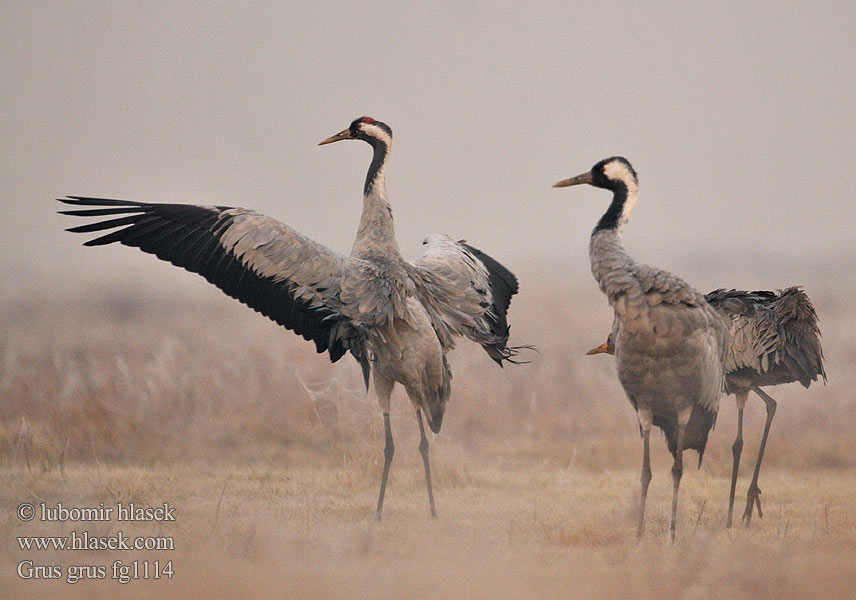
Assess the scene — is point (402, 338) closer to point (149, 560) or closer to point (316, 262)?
point (316, 262)

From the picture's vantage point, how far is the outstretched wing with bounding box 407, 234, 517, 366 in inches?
277

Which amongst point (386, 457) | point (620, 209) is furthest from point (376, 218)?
point (620, 209)

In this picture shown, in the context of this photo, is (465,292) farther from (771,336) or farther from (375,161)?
(771,336)

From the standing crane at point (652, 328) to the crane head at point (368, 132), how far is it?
1.60 metres

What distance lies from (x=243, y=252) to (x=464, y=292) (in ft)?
5.40

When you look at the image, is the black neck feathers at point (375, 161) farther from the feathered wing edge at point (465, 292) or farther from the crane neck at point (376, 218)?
the feathered wing edge at point (465, 292)

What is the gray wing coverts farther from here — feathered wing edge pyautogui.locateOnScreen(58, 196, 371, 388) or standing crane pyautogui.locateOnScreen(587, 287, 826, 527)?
feathered wing edge pyautogui.locateOnScreen(58, 196, 371, 388)

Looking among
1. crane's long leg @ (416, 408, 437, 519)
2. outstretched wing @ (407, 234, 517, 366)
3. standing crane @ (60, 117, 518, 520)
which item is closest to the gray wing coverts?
outstretched wing @ (407, 234, 517, 366)

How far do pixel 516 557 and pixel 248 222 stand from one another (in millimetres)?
2664

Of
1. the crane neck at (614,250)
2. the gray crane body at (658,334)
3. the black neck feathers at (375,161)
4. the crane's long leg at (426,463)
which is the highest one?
the black neck feathers at (375,161)

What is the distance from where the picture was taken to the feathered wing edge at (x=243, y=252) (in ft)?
21.4

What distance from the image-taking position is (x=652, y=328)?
5812 mm

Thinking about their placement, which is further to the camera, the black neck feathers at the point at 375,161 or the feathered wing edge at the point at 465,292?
the black neck feathers at the point at 375,161

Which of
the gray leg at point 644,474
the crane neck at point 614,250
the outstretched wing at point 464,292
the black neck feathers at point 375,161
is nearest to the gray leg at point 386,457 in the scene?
the outstretched wing at point 464,292
